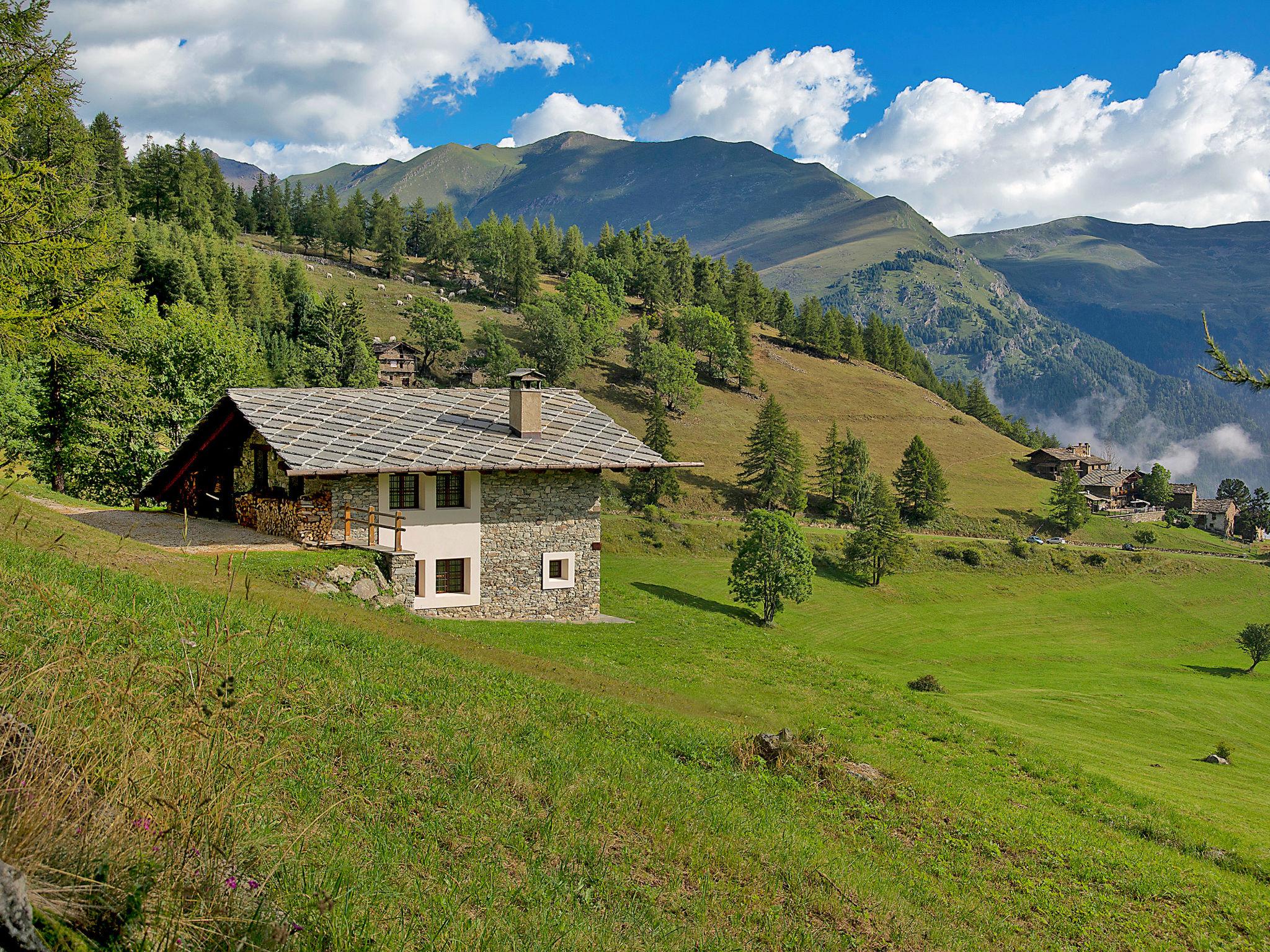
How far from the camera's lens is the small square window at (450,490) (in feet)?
79.5

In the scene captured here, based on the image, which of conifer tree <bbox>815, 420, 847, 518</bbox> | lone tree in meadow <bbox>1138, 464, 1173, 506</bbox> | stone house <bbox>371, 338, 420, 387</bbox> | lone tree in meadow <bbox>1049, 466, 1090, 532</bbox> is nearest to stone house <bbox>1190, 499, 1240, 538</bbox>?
lone tree in meadow <bbox>1138, 464, 1173, 506</bbox>

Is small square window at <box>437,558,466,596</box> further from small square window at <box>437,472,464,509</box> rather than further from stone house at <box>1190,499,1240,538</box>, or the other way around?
stone house at <box>1190,499,1240,538</box>

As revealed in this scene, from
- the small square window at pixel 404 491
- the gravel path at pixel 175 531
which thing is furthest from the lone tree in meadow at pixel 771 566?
the gravel path at pixel 175 531

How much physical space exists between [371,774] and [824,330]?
14639cm

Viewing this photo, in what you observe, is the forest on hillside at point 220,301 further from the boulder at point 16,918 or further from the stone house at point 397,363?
the boulder at point 16,918

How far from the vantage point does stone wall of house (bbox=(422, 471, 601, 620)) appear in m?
24.6

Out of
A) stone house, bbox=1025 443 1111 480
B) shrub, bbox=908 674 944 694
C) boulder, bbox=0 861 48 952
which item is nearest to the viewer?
boulder, bbox=0 861 48 952

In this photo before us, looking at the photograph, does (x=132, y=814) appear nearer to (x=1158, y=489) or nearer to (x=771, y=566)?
(x=771, y=566)

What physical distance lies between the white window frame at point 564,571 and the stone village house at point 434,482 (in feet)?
0.14

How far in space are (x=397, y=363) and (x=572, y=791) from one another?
95.0 meters

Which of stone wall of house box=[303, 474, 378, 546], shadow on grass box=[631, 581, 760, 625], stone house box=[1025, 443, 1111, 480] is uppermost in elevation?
stone house box=[1025, 443, 1111, 480]

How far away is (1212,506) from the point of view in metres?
125

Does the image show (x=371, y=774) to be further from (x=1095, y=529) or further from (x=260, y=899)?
(x=1095, y=529)

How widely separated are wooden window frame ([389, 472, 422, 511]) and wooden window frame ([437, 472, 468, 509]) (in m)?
0.65
